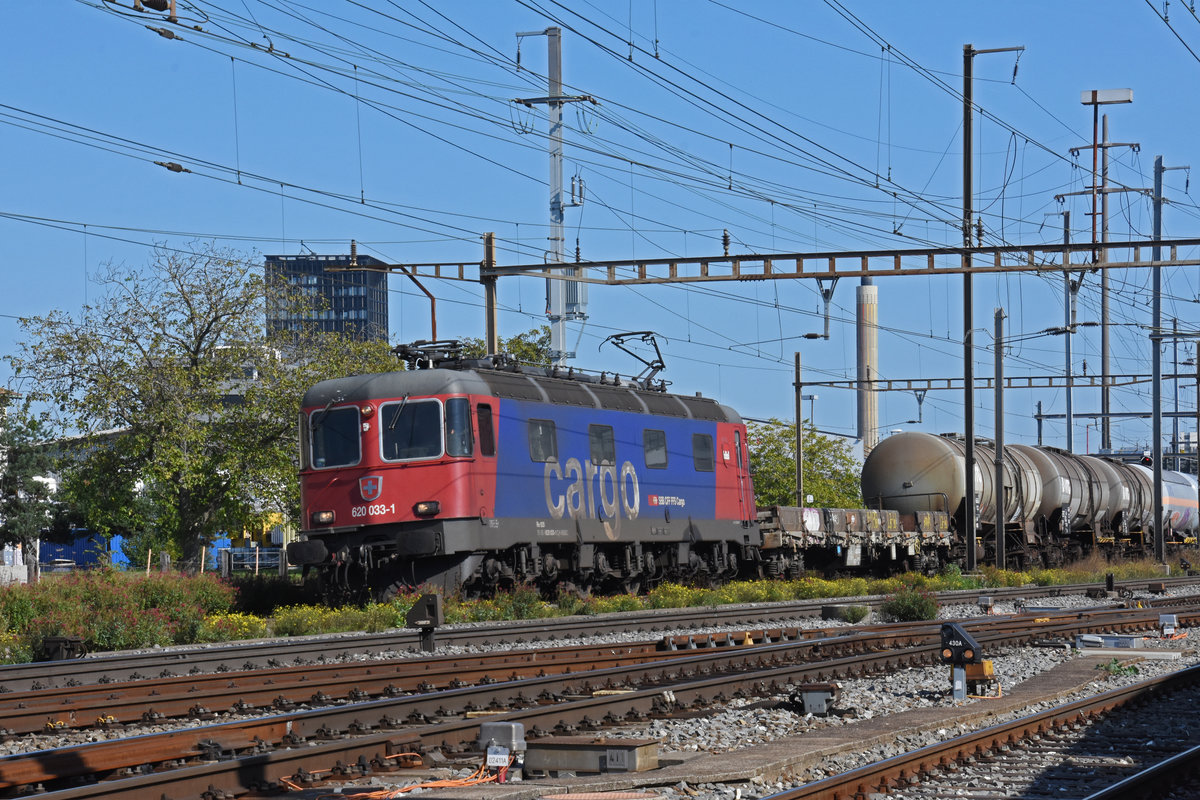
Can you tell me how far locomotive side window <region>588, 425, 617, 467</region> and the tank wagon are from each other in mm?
12950

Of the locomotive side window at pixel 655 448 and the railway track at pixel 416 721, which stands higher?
the locomotive side window at pixel 655 448

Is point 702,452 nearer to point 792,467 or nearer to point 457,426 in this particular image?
point 457,426

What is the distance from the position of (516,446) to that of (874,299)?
87914 millimetres

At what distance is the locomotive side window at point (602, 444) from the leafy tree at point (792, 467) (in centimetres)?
3928

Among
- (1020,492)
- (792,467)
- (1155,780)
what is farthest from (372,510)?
(792,467)

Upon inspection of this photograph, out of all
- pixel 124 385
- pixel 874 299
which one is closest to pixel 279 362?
pixel 124 385

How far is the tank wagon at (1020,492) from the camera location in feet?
122

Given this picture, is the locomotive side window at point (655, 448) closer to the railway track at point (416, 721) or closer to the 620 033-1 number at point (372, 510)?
the 620 033-1 number at point (372, 510)

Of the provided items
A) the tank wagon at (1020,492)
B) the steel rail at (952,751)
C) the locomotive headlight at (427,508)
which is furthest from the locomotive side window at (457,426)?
the tank wagon at (1020,492)

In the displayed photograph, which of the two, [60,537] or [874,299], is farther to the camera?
[874,299]

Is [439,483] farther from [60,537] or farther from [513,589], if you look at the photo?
[60,537]

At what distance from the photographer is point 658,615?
72.4 ft

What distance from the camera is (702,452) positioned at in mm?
27938

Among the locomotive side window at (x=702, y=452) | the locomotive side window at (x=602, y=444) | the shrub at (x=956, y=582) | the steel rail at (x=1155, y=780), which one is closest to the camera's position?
the steel rail at (x=1155, y=780)
